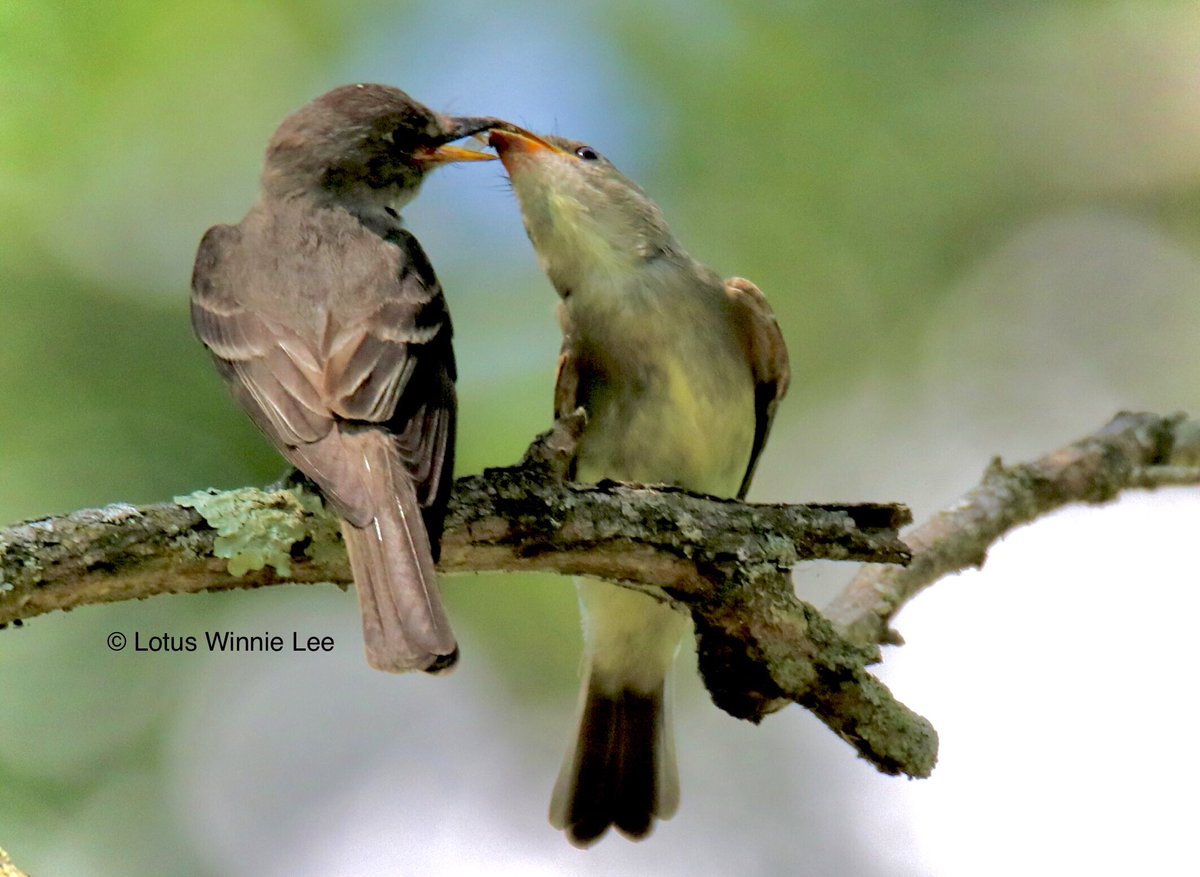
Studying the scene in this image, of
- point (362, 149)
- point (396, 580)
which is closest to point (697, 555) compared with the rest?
point (396, 580)

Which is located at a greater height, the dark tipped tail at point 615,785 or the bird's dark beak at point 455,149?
the bird's dark beak at point 455,149

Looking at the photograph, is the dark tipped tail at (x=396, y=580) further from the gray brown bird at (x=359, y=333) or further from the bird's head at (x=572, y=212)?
the bird's head at (x=572, y=212)

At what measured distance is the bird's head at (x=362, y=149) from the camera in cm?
466

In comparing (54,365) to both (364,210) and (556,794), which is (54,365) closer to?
(364,210)

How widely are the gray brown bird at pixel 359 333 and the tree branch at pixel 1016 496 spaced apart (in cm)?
166

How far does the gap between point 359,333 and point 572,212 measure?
1.48 m

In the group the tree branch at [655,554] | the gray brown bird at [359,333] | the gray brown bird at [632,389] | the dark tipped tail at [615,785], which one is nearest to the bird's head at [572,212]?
the gray brown bird at [632,389]

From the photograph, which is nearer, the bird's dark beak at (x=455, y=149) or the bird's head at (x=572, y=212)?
the bird's dark beak at (x=455, y=149)

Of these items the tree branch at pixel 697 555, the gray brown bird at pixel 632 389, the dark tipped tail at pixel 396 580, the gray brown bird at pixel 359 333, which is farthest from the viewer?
the gray brown bird at pixel 632 389

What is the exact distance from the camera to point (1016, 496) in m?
4.89

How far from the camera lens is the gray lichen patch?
314 cm

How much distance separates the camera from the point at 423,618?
10.2 ft

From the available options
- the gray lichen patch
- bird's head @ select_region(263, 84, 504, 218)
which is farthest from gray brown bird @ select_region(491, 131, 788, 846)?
the gray lichen patch

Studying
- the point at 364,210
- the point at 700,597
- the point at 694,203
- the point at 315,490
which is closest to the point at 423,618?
the point at 315,490
